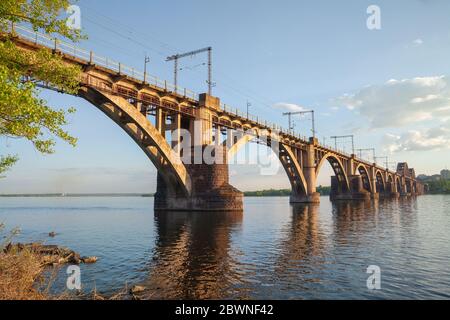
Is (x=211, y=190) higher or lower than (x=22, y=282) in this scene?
higher

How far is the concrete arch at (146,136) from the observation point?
3469 cm

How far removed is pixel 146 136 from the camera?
41156mm

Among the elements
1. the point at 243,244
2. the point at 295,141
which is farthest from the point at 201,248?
the point at 295,141

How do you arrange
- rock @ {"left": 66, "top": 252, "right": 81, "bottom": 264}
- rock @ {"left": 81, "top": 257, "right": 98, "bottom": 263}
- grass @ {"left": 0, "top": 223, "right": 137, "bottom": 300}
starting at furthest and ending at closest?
rock @ {"left": 81, "top": 257, "right": 98, "bottom": 263} → rock @ {"left": 66, "top": 252, "right": 81, "bottom": 264} → grass @ {"left": 0, "top": 223, "right": 137, "bottom": 300}

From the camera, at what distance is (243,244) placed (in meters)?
22.5

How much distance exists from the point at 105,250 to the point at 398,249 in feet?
61.7

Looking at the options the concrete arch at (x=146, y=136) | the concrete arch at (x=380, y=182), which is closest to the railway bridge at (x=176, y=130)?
the concrete arch at (x=146, y=136)

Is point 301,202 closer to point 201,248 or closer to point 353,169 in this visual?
point 353,169

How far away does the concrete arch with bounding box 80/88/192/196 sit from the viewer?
3469 centimetres

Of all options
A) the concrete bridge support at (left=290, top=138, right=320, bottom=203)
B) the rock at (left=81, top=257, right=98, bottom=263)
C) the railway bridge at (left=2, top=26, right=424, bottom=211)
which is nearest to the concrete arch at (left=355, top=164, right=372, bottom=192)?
the concrete bridge support at (left=290, top=138, right=320, bottom=203)

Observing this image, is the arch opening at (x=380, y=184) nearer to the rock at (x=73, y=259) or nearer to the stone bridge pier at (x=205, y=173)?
the stone bridge pier at (x=205, y=173)

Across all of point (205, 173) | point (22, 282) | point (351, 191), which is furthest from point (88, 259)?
point (351, 191)

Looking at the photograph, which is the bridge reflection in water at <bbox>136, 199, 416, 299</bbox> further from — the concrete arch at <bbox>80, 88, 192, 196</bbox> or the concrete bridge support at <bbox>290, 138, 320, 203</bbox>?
the concrete bridge support at <bbox>290, 138, 320, 203</bbox>

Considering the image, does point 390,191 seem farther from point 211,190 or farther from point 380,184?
point 211,190
